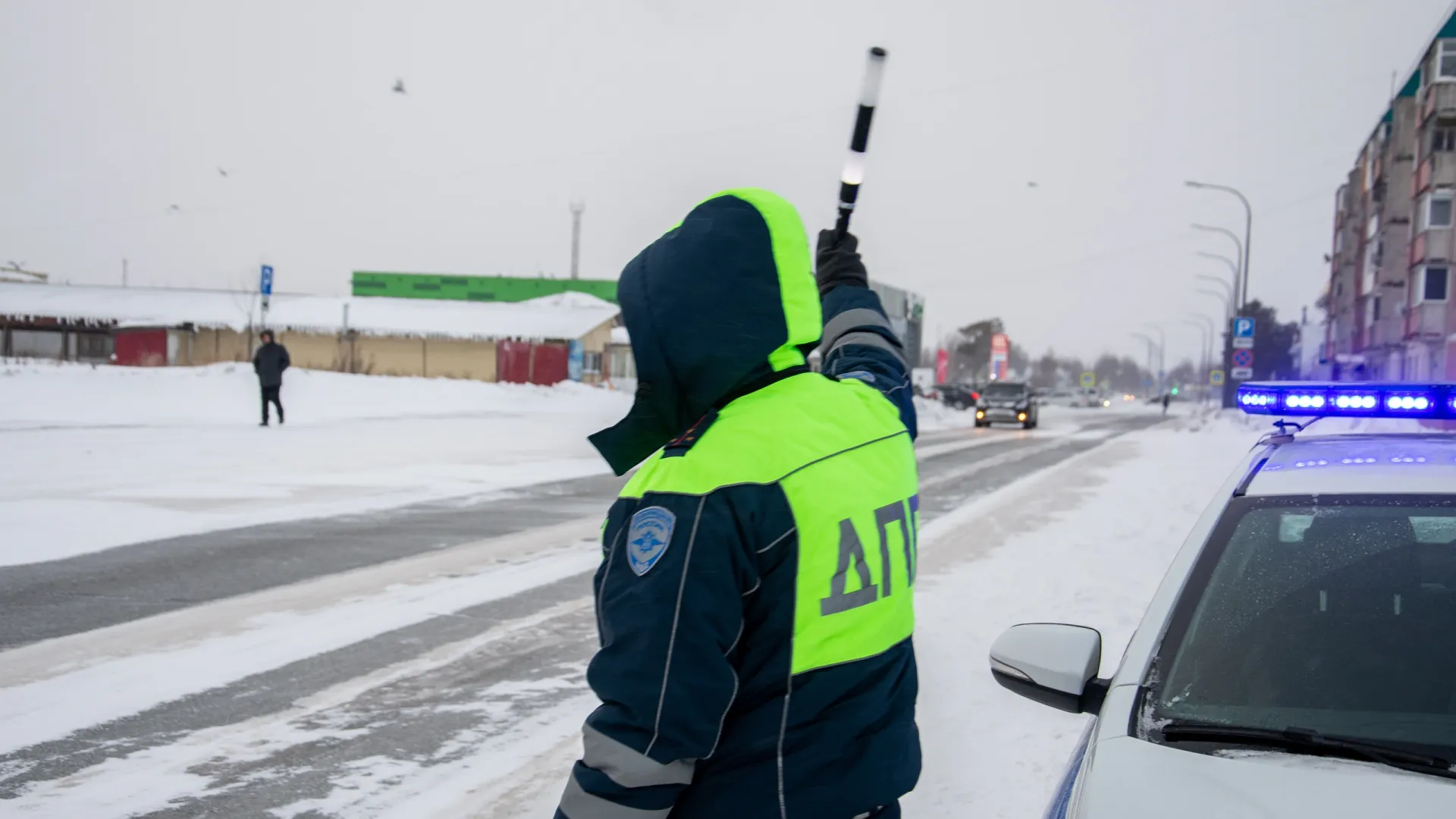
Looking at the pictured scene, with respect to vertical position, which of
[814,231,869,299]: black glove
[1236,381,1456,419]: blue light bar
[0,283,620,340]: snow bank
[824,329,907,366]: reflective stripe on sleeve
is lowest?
[1236,381,1456,419]: blue light bar

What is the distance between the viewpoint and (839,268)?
2920 mm

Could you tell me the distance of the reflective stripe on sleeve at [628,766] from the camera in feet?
5.19

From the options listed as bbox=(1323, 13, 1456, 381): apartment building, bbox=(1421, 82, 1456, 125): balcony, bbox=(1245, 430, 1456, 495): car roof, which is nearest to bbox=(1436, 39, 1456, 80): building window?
bbox=(1323, 13, 1456, 381): apartment building

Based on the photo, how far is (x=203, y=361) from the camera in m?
51.8

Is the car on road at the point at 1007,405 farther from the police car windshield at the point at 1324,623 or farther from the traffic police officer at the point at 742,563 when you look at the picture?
the traffic police officer at the point at 742,563

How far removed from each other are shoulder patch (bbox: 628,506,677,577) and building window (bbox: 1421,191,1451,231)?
49.4 metres

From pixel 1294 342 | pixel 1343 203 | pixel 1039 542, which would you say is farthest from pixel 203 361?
pixel 1294 342

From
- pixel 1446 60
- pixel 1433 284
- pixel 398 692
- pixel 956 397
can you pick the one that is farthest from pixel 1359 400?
pixel 956 397

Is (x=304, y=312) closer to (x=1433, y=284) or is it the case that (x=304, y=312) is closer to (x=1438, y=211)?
(x=1433, y=284)

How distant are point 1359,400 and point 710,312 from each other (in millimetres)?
2689

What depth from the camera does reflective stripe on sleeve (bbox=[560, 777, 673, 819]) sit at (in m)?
1.60

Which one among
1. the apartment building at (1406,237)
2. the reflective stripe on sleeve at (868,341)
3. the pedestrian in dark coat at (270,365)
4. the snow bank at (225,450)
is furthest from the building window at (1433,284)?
the reflective stripe on sleeve at (868,341)

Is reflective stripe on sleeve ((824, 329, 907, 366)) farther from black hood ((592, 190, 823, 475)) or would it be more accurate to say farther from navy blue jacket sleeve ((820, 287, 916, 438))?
A: black hood ((592, 190, 823, 475))

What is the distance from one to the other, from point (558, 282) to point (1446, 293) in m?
54.3
